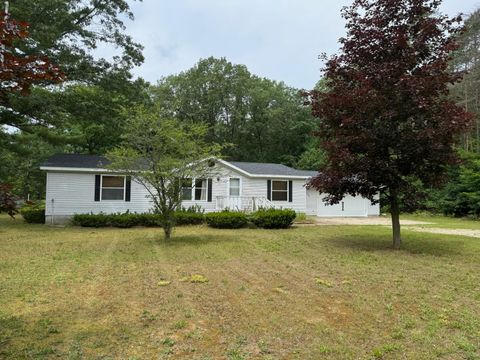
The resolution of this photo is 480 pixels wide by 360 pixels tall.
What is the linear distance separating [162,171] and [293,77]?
3295 centimetres

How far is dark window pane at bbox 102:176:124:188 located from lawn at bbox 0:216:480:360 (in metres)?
Answer: 7.67

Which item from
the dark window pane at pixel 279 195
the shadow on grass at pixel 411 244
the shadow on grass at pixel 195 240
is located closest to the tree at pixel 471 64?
the dark window pane at pixel 279 195

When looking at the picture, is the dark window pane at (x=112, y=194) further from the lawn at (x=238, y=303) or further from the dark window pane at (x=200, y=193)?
the lawn at (x=238, y=303)

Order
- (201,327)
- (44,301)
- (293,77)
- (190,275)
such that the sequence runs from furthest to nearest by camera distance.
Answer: (293,77), (190,275), (44,301), (201,327)

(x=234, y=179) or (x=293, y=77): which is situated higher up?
(x=293, y=77)

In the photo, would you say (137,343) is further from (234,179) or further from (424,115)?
(234,179)

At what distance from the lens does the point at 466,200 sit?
23.0 meters

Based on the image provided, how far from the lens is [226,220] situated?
49.7ft

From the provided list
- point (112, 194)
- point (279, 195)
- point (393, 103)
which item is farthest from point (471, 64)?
point (112, 194)

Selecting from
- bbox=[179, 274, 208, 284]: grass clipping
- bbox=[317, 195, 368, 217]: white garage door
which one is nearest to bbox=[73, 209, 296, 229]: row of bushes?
bbox=[317, 195, 368, 217]: white garage door

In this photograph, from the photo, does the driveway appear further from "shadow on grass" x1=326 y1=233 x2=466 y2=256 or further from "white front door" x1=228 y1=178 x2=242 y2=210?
"white front door" x1=228 y1=178 x2=242 y2=210

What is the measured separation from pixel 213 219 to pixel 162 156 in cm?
510

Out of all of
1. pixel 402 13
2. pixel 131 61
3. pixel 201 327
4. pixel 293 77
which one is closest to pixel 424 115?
pixel 402 13

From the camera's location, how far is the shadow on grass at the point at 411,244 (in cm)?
973
